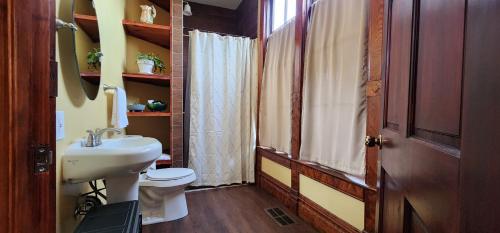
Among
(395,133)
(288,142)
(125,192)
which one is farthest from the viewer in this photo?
(288,142)

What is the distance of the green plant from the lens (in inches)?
58.1

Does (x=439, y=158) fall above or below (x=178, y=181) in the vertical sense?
above

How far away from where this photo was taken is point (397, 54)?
0.72 m

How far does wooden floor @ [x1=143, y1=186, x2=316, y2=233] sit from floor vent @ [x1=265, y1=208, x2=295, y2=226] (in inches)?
1.6

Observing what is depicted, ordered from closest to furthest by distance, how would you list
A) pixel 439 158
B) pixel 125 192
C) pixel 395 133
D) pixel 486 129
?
pixel 486 129 → pixel 439 158 → pixel 395 133 → pixel 125 192

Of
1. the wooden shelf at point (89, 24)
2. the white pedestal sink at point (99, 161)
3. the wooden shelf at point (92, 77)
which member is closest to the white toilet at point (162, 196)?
the white pedestal sink at point (99, 161)

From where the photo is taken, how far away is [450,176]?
1.28ft

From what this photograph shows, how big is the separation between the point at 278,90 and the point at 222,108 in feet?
2.60

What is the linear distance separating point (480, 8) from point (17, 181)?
3.06 feet

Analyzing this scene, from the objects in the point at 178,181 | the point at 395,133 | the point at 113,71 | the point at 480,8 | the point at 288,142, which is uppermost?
the point at 113,71

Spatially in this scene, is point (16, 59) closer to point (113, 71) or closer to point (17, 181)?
point (17, 181)

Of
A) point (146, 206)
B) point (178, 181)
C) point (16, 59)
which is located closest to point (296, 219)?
point (178, 181)

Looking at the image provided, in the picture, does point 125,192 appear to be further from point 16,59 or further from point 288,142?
point 288,142

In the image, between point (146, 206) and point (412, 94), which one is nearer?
point (412, 94)
